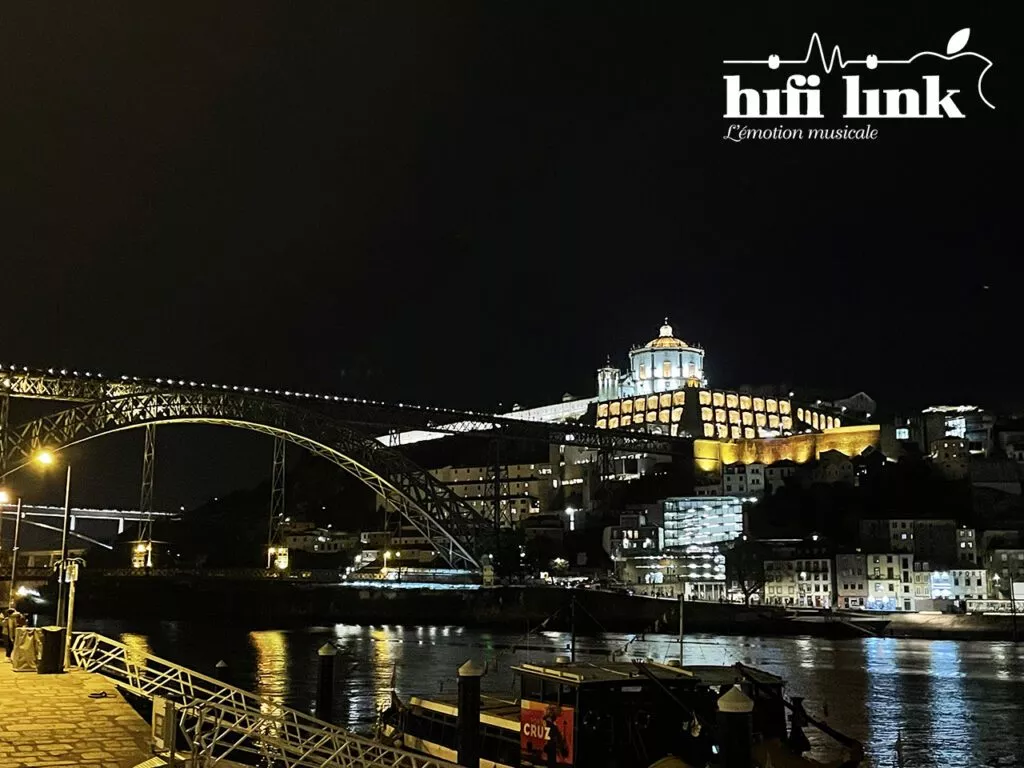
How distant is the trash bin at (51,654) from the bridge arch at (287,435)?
30.1m

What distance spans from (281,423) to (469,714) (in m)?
41.1

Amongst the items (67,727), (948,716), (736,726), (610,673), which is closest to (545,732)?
(610,673)

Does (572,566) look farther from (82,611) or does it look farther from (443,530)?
(82,611)

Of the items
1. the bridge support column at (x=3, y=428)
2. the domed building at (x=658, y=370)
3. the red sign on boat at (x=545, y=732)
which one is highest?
the domed building at (x=658, y=370)

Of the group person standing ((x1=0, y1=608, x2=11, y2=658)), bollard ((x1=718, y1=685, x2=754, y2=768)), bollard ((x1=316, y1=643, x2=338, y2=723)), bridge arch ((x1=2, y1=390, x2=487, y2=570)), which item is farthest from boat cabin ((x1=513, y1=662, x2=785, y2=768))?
bridge arch ((x1=2, y1=390, x2=487, y2=570))

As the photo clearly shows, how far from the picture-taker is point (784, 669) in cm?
3225

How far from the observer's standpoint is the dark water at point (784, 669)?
2123 cm

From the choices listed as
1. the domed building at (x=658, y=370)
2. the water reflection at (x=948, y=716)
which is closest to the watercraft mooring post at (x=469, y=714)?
the water reflection at (x=948, y=716)

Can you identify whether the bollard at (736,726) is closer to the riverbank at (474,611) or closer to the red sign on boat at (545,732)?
the red sign on boat at (545,732)

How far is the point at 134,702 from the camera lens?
47.6ft

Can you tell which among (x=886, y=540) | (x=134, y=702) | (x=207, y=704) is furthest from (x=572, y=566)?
(x=207, y=704)

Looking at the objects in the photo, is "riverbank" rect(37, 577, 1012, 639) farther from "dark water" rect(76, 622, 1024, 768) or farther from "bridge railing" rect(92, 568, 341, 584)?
"dark water" rect(76, 622, 1024, 768)

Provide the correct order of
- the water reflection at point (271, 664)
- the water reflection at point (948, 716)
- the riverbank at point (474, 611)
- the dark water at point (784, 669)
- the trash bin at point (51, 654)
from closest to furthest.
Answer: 1. the trash bin at point (51, 654)
2. the water reflection at point (948, 716)
3. the dark water at point (784, 669)
4. the water reflection at point (271, 664)
5. the riverbank at point (474, 611)

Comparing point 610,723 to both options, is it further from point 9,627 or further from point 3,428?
point 3,428
